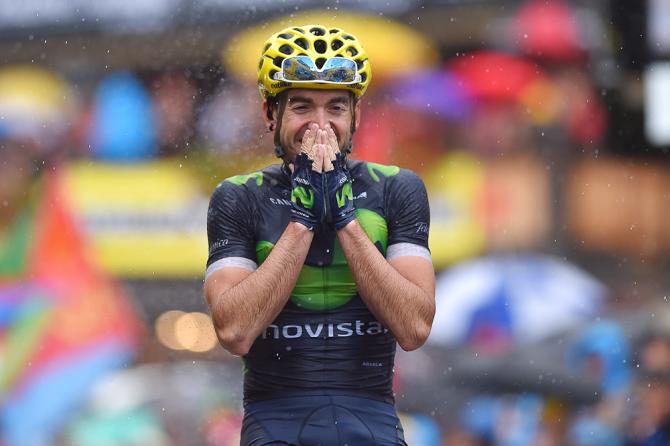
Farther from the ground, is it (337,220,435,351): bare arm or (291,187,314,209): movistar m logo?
(291,187,314,209): movistar m logo

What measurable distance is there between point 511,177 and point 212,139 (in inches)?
129

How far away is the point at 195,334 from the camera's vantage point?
10766 millimetres

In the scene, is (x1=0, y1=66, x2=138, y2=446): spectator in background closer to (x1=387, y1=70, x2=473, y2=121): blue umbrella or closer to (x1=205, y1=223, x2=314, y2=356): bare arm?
(x1=387, y1=70, x2=473, y2=121): blue umbrella

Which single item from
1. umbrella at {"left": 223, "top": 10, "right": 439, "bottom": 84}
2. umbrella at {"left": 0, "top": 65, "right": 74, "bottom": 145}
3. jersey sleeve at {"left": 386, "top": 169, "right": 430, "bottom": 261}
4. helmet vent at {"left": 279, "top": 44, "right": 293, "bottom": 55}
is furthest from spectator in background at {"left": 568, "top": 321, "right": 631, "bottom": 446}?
helmet vent at {"left": 279, "top": 44, "right": 293, "bottom": 55}

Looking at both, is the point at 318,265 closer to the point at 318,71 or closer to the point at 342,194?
the point at 342,194

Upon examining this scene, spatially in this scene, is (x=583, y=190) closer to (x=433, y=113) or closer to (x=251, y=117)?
(x=433, y=113)

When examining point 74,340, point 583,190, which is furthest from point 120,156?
point 583,190

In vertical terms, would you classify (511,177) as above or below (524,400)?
above

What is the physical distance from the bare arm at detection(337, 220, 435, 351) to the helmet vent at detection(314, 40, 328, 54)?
1.97 ft

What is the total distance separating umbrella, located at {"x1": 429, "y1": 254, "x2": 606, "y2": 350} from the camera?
10.3 meters

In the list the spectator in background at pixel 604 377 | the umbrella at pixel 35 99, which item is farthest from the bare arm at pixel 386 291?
the umbrella at pixel 35 99

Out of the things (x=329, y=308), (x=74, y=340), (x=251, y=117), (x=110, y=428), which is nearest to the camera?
(x=329, y=308)

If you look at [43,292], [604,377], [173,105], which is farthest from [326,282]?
[43,292]

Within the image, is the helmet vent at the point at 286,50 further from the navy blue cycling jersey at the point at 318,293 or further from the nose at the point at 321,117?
the navy blue cycling jersey at the point at 318,293
